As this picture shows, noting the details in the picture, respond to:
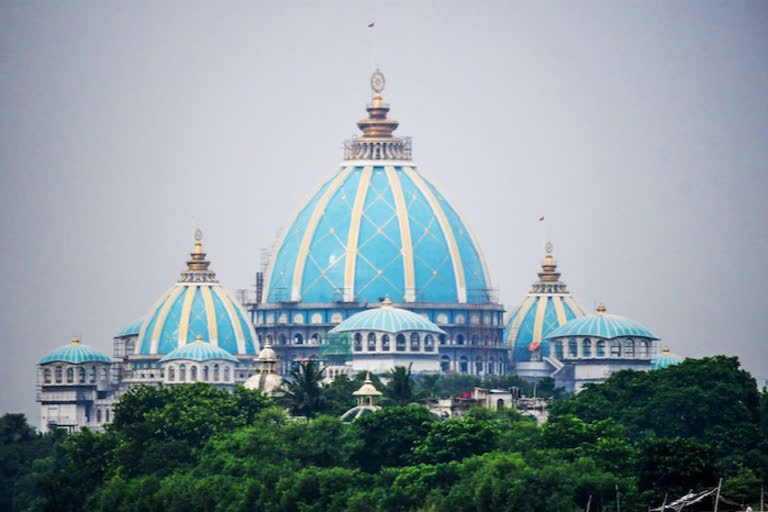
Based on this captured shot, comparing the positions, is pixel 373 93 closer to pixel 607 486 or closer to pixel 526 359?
pixel 526 359

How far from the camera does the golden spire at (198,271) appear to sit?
180 metres

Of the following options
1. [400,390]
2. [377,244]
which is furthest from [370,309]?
[400,390]

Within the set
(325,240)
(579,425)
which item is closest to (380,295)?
(325,240)

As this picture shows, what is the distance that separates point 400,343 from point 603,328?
9.07m

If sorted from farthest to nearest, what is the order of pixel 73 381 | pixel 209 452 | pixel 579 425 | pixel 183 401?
pixel 73 381, pixel 183 401, pixel 209 452, pixel 579 425

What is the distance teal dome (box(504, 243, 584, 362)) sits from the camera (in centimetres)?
18450

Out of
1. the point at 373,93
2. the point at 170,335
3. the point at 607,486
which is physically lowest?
the point at 607,486

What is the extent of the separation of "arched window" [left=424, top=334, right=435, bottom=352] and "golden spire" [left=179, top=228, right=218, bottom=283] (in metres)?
11.4

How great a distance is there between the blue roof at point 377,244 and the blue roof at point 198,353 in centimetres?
1051

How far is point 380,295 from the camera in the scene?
18175cm

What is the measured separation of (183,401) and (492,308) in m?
47.7

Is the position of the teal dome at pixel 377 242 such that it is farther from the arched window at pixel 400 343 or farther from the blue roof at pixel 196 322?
the arched window at pixel 400 343

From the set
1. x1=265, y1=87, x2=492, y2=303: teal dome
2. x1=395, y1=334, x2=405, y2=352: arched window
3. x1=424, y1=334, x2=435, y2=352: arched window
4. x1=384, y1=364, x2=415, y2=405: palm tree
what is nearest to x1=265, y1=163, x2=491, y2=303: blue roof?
x1=265, y1=87, x2=492, y2=303: teal dome

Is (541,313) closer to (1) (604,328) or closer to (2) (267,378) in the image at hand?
(1) (604,328)
